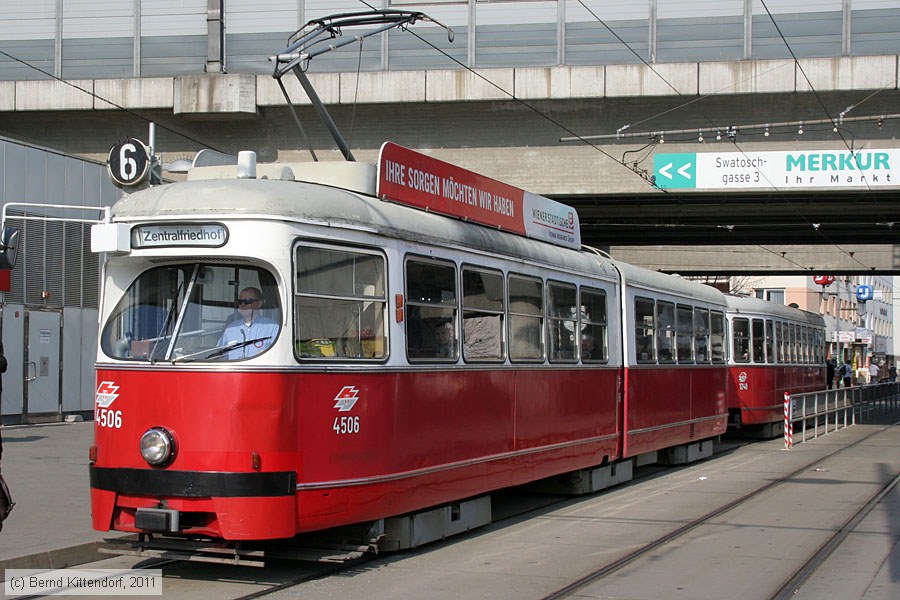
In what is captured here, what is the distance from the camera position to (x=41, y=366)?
68.0 feet

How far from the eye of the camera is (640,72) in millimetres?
19609

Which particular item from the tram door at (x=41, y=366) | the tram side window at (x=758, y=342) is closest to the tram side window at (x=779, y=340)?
the tram side window at (x=758, y=342)

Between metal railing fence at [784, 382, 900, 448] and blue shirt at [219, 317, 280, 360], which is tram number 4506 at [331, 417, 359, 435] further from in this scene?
metal railing fence at [784, 382, 900, 448]

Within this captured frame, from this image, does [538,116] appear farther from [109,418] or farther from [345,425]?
[109,418]

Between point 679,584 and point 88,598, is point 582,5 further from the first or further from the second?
point 88,598

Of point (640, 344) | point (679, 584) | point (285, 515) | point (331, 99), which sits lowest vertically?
point (679, 584)

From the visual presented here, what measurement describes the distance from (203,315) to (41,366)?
14274 millimetres

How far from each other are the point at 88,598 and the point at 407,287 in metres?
3.31

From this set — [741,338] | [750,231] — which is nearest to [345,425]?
[741,338]

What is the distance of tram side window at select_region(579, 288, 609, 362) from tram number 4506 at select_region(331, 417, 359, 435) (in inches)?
196

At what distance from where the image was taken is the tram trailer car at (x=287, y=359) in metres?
7.52

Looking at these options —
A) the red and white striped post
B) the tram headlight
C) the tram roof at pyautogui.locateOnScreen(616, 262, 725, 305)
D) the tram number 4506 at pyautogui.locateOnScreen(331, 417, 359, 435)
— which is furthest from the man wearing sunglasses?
the red and white striped post

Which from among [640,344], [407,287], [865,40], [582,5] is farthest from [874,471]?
[407,287]

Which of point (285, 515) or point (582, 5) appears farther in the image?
point (582, 5)
